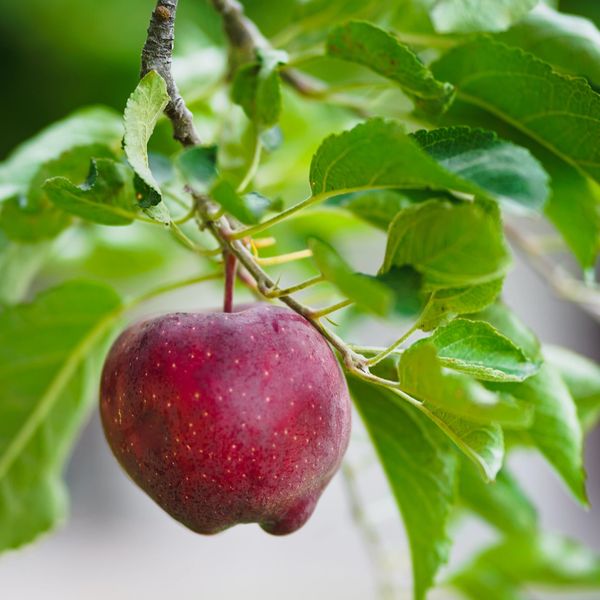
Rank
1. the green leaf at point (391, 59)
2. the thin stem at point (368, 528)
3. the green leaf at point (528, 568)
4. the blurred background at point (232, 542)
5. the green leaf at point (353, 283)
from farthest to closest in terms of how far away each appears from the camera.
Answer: the blurred background at point (232, 542) < the green leaf at point (528, 568) < the thin stem at point (368, 528) < the green leaf at point (391, 59) < the green leaf at point (353, 283)

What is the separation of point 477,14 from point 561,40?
6cm

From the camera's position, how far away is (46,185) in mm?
359

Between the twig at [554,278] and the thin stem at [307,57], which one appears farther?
the twig at [554,278]

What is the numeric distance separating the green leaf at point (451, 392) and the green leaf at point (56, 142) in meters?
0.22

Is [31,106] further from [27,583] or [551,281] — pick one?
[27,583]

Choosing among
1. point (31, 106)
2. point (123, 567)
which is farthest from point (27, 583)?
point (31, 106)

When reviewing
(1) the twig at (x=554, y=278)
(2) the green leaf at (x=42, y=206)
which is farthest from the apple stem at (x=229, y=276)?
(1) the twig at (x=554, y=278)

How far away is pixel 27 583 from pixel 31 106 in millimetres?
1796

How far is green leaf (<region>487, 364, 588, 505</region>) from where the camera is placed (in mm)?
454

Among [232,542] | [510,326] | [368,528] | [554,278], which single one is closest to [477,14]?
[510,326]

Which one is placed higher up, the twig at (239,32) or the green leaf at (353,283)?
the green leaf at (353,283)

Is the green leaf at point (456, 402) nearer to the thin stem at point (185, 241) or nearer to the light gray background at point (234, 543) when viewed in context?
the thin stem at point (185, 241)

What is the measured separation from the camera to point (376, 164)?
0.32m

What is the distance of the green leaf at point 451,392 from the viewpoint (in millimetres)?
297
